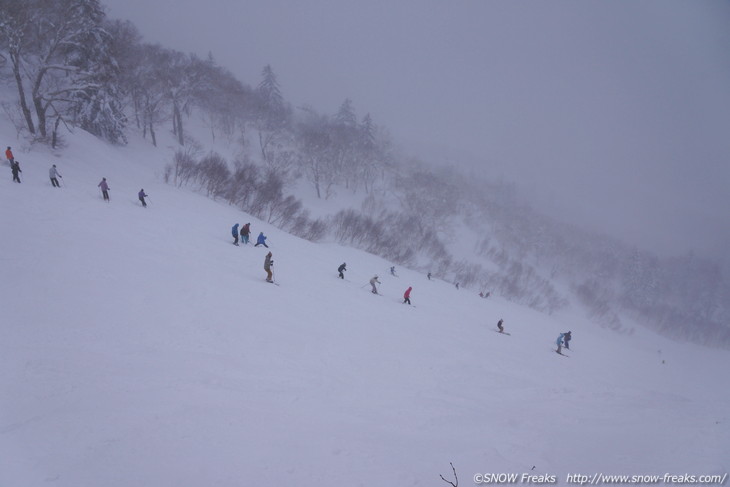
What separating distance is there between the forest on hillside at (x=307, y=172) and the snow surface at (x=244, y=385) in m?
19.0

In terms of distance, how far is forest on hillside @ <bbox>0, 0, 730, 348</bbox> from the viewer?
1128 inches

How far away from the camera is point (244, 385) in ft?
23.7

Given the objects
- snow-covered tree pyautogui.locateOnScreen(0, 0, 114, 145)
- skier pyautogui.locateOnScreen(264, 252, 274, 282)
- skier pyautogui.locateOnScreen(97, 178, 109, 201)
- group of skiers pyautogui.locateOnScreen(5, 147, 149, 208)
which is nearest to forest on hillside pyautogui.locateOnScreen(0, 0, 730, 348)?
snow-covered tree pyautogui.locateOnScreen(0, 0, 114, 145)

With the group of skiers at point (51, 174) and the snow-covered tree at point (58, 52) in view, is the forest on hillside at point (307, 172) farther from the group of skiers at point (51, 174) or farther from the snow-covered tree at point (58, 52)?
the group of skiers at point (51, 174)

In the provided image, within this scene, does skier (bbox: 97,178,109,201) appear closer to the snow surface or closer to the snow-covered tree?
the snow surface

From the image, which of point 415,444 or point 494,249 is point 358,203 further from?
point 415,444

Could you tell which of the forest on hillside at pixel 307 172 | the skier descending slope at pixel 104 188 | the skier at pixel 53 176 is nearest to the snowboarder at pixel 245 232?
the skier descending slope at pixel 104 188

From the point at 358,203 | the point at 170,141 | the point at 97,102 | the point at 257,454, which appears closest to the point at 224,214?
the point at 97,102

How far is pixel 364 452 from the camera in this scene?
6.08 m

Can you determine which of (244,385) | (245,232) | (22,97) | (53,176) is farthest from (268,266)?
(22,97)

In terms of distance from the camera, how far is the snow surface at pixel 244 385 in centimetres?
512

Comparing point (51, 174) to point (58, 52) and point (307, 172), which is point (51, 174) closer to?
point (58, 52)

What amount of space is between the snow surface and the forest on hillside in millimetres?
19047

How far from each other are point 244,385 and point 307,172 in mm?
59847
